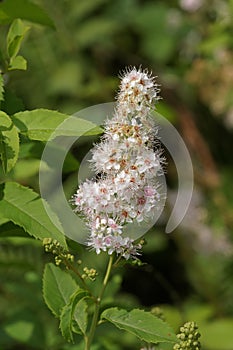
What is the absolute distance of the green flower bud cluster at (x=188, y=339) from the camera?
59.1 inches

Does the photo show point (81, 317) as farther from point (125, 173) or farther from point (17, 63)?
point (17, 63)

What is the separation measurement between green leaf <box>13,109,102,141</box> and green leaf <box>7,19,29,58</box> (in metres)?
0.27

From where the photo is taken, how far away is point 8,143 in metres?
1.53

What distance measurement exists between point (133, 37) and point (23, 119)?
11.9 ft

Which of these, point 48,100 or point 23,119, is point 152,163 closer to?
point 23,119

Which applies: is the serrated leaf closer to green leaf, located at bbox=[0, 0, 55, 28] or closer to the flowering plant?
the flowering plant

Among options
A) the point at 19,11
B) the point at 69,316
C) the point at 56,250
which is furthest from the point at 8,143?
the point at 19,11

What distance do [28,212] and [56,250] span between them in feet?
0.38

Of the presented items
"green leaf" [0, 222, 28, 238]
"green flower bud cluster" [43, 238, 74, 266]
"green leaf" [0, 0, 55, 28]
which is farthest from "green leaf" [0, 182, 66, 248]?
"green leaf" [0, 0, 55, 28]

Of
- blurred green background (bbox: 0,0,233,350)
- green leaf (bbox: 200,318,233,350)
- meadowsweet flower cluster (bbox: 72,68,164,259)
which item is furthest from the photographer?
blurred green background (bbox: 0,0,233,350)

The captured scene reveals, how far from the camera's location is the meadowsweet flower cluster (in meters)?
1.46

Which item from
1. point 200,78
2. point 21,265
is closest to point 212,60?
point 200,78

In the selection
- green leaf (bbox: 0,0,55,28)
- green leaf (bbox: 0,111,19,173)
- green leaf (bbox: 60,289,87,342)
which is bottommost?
green leaf (bbox: 60,289,87,342)

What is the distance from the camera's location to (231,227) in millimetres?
3582
